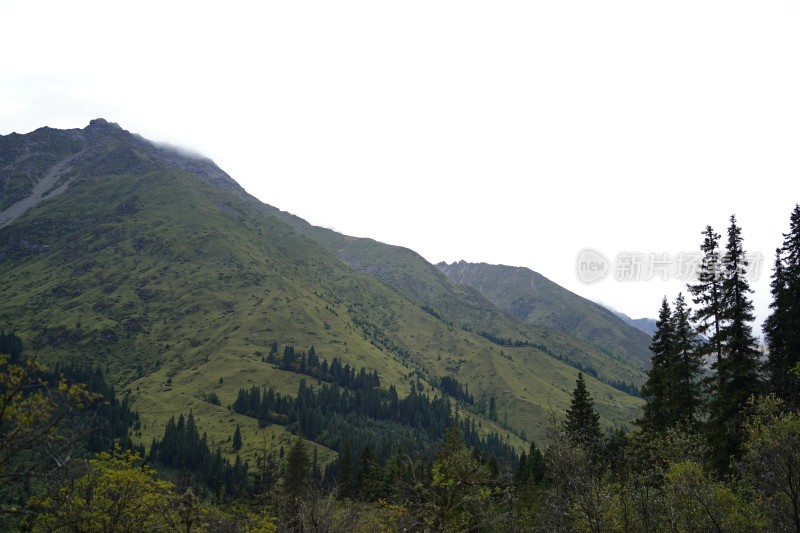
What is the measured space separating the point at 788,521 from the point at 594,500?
901 centimetres

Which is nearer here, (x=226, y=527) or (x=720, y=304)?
(x=226, y=527)

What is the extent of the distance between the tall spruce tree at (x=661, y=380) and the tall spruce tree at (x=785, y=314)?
854 centimetres

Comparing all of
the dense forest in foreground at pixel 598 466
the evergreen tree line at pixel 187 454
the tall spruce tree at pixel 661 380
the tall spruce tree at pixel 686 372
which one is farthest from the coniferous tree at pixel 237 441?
the tall spruce tree at pixel 686 372

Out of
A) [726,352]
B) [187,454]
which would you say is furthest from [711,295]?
[187,454]

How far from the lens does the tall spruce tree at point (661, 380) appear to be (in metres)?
49.1

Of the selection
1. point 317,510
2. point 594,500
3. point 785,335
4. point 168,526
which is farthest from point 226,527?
point 785,335

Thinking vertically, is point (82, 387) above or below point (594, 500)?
above

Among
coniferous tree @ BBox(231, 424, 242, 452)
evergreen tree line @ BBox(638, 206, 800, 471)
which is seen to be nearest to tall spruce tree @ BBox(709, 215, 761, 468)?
evergreen tree line @ BBox(638, 206, 800, 471)

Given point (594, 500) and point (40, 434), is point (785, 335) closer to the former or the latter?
point (594, 500)

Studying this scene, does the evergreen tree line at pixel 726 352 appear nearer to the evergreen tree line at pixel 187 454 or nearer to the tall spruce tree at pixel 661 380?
the tall spruce tree at pixel 661 380

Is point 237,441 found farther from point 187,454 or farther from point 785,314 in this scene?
point 785,314

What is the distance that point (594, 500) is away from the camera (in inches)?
1024

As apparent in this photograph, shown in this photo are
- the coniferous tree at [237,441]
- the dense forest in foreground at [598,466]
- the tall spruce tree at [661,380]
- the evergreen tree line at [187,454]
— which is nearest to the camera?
the dense forest in foreground at [598,466]

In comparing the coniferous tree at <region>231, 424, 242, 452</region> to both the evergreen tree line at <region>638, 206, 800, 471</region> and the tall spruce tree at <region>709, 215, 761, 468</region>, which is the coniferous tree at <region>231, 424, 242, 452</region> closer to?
the evergreen tree line at <region>638, 206, 800, 471</region>
